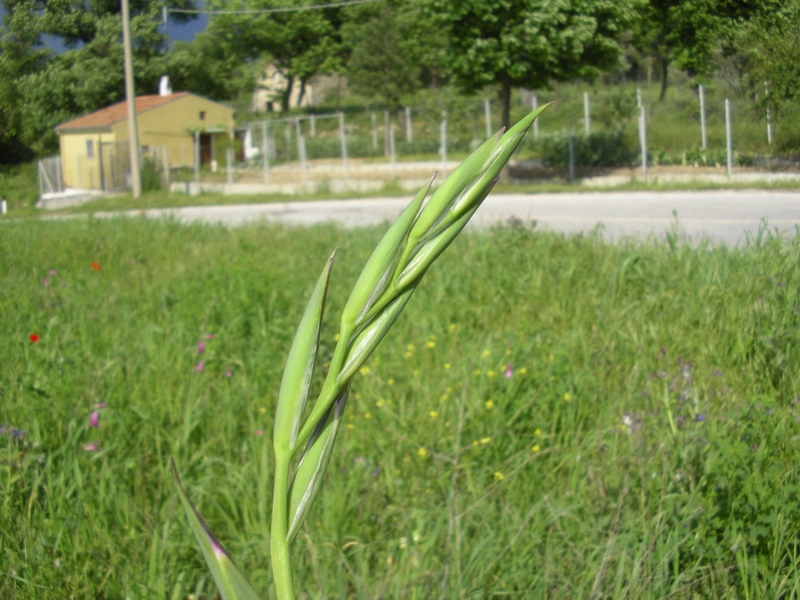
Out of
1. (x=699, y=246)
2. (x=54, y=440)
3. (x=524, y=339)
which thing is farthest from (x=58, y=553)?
(x=699, y=246)

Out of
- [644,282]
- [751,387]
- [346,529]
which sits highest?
[644,282]

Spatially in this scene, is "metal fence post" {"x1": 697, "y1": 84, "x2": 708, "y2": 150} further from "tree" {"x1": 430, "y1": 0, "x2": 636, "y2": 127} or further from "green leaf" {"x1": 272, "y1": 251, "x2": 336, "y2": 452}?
"tree" {"x1": 430, "y1": 0, "x2": 636, "y2": 127}

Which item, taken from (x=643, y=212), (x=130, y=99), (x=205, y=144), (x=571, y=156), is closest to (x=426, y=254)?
(x=130, y=99)

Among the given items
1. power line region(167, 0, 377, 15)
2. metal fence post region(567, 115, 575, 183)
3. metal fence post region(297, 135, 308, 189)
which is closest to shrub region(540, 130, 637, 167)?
metal fence post region(567, 115, 575, 183)

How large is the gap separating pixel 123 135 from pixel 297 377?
14.0 ft

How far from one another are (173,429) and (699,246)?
2.05m

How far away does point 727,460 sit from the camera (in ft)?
5.37

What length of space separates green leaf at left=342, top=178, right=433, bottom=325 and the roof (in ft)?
7.81

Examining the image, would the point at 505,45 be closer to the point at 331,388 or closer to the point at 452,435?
the point at 452,435

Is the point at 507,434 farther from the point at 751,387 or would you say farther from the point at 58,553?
the point at 58,553

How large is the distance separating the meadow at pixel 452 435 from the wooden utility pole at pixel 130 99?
0.71 metres

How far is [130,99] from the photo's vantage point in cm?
346

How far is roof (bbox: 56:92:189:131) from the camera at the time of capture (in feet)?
9.52

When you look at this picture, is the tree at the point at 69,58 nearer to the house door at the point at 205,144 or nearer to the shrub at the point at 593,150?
the shrub at the point at 593,150
